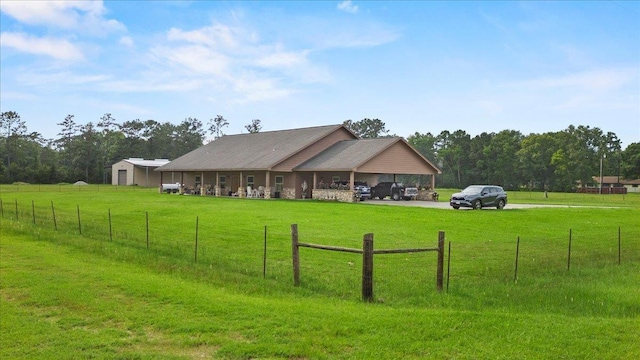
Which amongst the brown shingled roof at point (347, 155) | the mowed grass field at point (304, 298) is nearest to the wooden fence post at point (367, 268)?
the mowed grass field at point (304, 298)

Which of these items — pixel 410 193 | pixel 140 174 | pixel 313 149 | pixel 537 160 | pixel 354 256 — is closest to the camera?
pixel 354 256

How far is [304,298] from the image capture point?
10180mm

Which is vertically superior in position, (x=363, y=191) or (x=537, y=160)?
(x=537, y=160)

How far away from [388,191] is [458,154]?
58200 millimetres

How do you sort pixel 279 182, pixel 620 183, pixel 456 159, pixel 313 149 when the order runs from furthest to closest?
pixel 620 183
pixel 456 159
pixel 313 149
pixel 279 182

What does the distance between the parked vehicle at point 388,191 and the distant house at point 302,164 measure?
129 cm

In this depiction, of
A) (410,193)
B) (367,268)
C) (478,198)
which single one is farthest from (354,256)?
(410,193)

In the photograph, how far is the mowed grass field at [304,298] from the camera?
7359 millimetres

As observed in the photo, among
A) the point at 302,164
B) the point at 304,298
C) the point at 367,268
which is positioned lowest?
the point at 304,298

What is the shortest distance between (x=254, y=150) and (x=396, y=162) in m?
14.6

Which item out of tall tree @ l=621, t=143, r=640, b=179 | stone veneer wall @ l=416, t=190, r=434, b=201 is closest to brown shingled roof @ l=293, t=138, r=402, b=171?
stone veneer wall @ l=416, t=190, r=434, b=201

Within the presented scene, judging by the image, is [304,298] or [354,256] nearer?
[304,298]

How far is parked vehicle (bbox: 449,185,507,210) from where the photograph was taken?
33.6 metres

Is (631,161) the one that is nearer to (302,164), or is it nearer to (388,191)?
(388,191)
